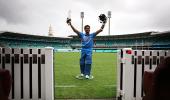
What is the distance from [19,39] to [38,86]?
5588 centimetres

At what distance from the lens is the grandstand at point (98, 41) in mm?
52325

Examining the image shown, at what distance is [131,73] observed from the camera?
5.04 metres

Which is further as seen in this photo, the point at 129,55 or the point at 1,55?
the point at 129,55

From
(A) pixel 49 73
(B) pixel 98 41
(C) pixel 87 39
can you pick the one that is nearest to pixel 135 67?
(A) pixel 49 73

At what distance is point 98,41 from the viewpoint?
70875 millimetres

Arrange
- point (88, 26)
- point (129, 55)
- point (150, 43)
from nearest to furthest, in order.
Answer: point (129, 55), point (88, 26), point (150, 43)

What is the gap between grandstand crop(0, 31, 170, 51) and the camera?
5233 cm

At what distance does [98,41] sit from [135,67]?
65944 mm

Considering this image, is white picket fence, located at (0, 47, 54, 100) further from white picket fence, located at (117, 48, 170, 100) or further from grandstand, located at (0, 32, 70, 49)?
grandstand, located at (0, 32, 70, 49)

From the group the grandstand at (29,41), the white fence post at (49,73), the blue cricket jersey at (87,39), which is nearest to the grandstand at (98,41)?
the grandstand at (29,41)

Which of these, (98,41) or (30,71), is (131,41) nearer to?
(98,41)

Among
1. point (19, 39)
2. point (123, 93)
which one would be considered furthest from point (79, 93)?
point (19, 39)

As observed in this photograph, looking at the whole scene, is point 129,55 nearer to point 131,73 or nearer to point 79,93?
point 131,73

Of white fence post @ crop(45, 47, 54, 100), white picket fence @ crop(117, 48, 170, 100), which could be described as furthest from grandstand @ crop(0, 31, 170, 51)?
white fence post @ crop(45, 47, 54, 100)
